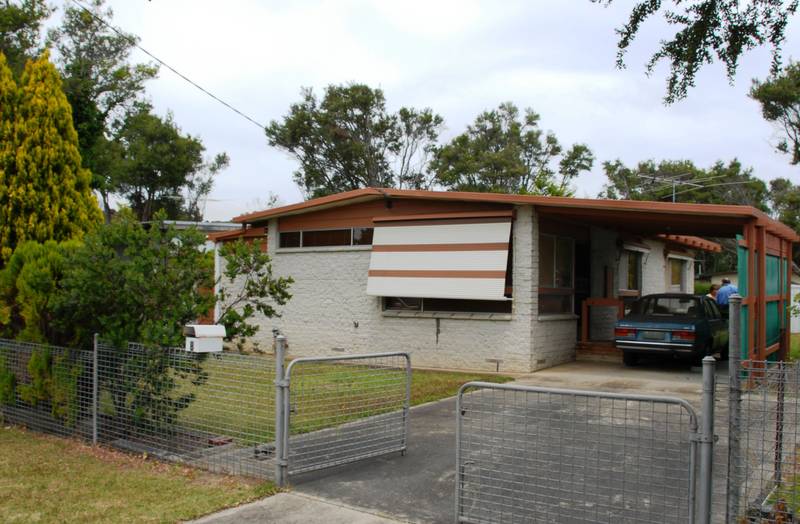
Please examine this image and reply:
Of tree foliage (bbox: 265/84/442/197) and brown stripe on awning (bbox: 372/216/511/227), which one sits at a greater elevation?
tree foliage (bbox: 265/84/442/197)

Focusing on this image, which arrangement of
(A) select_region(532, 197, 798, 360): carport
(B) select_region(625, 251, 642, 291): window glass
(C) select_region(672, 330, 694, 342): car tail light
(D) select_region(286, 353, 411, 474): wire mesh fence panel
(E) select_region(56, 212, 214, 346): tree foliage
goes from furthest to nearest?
(B) select_region(625, 251, 642, 291): window glass → (C) select_region(672, 330, 694, 342): car tail light → (A) select_region(532, 197, 798, 360): carport → (E) select_region(56, 212, 214, 346): tree foliage → (D) select_region(286, 353, 411, 474): wire mesh fence panel

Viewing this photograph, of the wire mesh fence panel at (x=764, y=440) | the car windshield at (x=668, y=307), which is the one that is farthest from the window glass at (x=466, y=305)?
the wire mesh fence panel at (x=764, y=440)

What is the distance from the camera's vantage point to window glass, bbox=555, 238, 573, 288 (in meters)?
15.3

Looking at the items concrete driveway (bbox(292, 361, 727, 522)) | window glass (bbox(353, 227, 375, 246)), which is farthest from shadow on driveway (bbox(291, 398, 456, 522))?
window glass (bbox(353, 227, 375, 246))

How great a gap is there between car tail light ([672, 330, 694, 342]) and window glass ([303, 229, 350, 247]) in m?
7.36

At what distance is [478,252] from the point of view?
13898 millimetres

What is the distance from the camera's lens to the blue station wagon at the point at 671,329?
13.2m

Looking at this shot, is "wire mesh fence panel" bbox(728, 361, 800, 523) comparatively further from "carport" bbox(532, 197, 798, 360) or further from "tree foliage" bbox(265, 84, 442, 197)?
"tree foliage" bbox(265, 84, 442, 197)

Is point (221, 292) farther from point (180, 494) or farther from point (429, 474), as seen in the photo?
point (429, 474)

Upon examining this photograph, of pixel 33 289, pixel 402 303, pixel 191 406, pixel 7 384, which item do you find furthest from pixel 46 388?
pixel 402 303

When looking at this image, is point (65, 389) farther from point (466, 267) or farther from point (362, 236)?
point (362, 236)

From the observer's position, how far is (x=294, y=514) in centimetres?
517

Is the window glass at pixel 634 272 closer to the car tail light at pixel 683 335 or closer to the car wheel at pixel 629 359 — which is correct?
the car wheel at pixel 629 359

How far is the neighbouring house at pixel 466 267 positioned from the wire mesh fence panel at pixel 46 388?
6835mm
